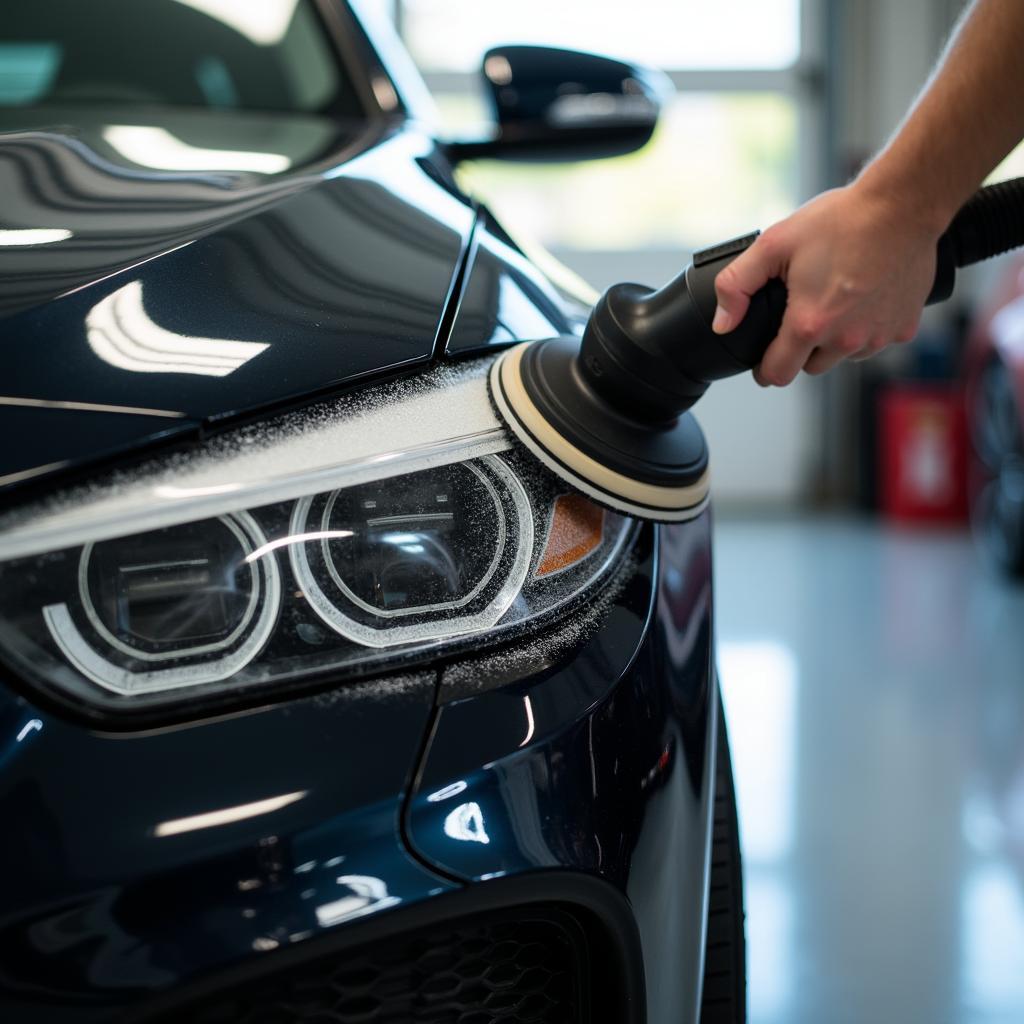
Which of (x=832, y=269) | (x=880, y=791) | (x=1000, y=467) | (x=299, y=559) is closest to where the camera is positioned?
(x=299, y=559)

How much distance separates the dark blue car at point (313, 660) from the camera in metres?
0.63

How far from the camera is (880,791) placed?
7.32ft

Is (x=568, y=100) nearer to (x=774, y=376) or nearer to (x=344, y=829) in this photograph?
(x=774, y=376)

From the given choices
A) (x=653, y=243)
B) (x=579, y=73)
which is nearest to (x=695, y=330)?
(x=579, y=73)

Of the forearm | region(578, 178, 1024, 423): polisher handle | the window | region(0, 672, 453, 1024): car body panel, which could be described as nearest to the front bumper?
region(0, 672, 453, 1024): car body panel

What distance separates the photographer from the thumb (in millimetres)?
821

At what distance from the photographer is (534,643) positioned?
75cm

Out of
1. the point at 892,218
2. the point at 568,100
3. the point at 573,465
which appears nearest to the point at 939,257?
the point at 892,218

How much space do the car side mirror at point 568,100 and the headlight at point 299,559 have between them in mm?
968

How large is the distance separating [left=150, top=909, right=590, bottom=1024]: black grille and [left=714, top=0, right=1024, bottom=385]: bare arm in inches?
17.0

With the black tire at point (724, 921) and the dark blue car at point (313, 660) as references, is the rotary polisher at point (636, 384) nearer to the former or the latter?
the dark blue car at point (313, 660)

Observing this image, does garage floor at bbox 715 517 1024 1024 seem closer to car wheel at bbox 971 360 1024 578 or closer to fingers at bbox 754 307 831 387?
car wheel at bbox 971 360 1024 578

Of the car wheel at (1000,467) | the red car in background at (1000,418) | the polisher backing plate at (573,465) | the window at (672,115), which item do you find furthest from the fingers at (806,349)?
the window at (672,115)

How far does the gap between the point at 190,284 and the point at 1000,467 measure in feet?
12.9
